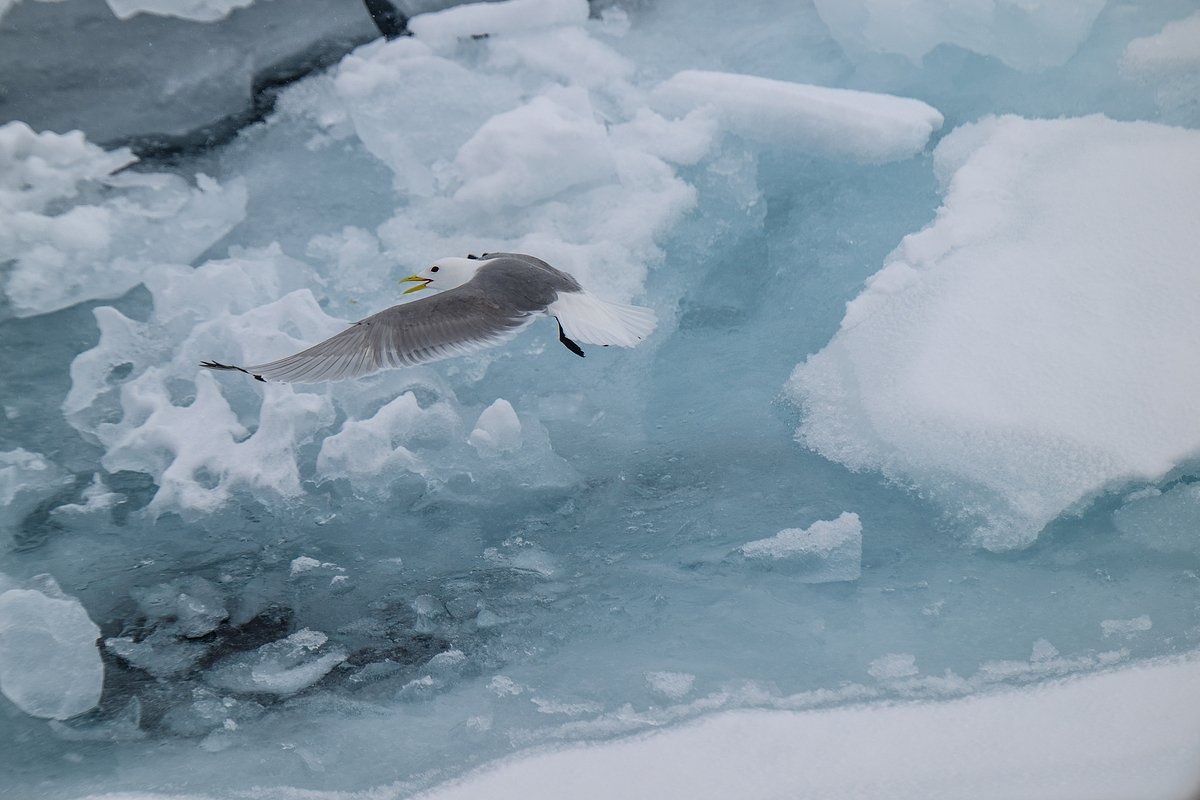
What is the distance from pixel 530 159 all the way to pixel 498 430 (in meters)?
0.99

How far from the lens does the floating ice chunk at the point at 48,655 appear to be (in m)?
1.92

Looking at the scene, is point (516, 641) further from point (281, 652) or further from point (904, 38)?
point (904, 38)

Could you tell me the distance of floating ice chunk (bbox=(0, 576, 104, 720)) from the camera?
6.30ft

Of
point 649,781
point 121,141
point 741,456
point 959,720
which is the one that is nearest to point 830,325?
point 741,456

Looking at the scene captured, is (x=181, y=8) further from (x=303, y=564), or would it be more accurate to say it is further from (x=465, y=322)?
(x=303, y=564)

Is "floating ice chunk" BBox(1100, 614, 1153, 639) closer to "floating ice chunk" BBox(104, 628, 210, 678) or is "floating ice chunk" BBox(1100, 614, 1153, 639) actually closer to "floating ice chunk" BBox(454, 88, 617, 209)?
"floating ice chunk" BBox(104, 628, 210, 678)

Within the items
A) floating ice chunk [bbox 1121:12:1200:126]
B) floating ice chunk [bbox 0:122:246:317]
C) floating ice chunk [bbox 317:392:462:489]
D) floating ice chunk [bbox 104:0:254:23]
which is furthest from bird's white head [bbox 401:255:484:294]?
floating ice chunk [bbox 1121:12:1200:126]

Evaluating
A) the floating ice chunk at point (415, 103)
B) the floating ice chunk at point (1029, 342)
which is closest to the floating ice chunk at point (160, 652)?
the floating ice chunk at point (1029, 342)

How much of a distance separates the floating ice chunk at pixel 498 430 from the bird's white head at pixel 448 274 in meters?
0.29

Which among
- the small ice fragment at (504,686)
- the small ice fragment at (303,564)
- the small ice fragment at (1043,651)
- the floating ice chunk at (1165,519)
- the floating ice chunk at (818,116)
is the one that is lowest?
the small ice fragment at (303,564)

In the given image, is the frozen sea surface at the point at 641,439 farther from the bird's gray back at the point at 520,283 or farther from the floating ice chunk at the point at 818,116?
the bird's gray back at the point at 520,283

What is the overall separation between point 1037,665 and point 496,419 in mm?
1237

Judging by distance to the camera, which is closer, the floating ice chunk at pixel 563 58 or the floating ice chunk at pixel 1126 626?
the floating ice chunk at pixel 1126 626

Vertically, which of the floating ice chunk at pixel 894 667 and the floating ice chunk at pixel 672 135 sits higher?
the floating ice chunk at pixel 672 135
